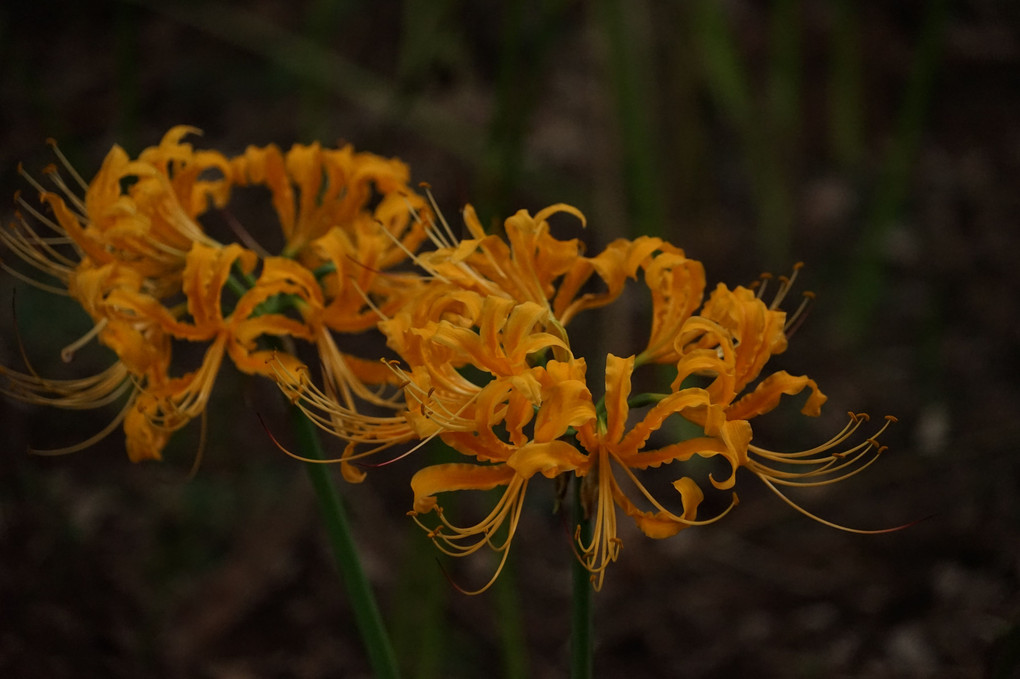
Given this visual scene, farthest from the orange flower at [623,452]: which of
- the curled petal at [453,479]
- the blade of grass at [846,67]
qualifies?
the blade of grass at [846,67]

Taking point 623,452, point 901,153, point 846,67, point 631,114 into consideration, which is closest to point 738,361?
point 623,452

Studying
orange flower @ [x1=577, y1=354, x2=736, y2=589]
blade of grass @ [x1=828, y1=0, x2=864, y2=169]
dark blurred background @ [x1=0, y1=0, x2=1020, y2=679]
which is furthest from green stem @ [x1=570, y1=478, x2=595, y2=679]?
blade of grass @ [x1=828, y1=0, x2=864, y2=169]

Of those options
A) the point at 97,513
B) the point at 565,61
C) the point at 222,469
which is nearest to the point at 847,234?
the point at 565,61

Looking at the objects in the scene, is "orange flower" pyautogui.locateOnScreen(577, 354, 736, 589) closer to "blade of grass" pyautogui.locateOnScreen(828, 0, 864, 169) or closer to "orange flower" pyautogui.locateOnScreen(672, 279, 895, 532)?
"orange flower" pyautogui.locateOnScreen(672, 279, 895, 532)

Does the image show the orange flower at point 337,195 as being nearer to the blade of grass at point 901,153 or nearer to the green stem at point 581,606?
the green stem at point 581,606

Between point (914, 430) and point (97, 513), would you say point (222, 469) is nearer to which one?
point (97, 513)
